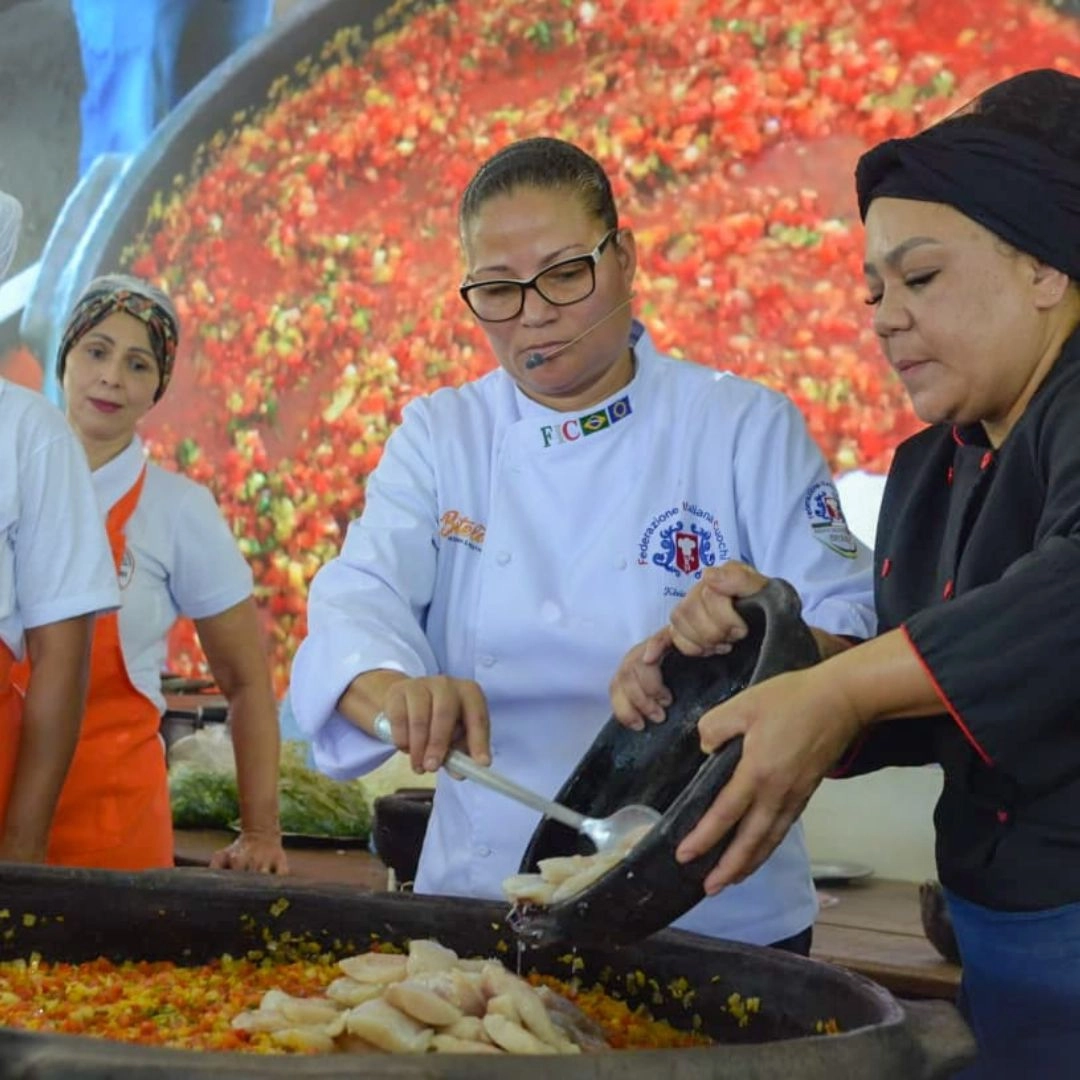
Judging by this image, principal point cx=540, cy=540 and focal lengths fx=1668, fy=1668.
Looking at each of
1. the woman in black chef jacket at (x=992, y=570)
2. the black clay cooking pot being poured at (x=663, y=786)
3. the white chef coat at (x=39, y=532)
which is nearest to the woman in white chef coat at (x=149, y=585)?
the white chef coat at (x=39, y=532)

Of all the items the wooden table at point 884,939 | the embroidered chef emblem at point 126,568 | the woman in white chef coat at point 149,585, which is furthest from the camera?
the embroidered chef emblem at point 126,568

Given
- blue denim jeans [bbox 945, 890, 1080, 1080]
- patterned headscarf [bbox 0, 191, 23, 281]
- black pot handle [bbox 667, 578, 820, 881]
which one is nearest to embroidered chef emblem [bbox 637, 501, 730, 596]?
black pot handle [bbox 667, 578, 820, 881]

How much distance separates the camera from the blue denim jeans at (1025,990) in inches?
66.5

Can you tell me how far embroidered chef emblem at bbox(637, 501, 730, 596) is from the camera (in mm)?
2113

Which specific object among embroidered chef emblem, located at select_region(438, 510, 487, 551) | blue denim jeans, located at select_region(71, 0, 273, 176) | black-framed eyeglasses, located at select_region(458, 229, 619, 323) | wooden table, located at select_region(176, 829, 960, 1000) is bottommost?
wooden table, located at select_region(176, 829, 960, 1000)

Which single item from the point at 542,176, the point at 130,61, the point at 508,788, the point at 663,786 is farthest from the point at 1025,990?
the point at 130,61

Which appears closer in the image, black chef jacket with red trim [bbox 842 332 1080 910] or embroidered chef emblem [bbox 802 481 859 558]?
black chef jacket with red trim [bbox 842 332 1080 910]

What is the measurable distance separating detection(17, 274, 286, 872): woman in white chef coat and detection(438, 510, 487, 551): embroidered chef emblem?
111 centimetres

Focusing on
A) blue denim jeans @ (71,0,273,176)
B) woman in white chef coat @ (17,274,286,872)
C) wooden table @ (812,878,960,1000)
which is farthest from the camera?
blue denim jeans @ (71,0,273,176)

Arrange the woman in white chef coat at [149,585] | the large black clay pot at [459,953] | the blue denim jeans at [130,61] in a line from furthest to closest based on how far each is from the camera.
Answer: the blue denim jeans at [130,61], the woman in white chef coat at [149,585], the large black clay pot at [459,953]

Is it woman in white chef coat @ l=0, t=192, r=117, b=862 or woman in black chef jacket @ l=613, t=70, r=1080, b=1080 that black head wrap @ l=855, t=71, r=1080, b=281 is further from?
woman in white chef coat @ l=0, t=192, r=117, b=862

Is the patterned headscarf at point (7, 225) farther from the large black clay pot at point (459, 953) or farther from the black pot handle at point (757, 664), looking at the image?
the black pot handle at point (757, 664)

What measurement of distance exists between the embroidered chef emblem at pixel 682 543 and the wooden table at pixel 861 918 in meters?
0.55

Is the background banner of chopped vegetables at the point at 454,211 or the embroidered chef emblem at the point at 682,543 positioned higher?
the background banner of chopped vegetables at the point at 454,211
